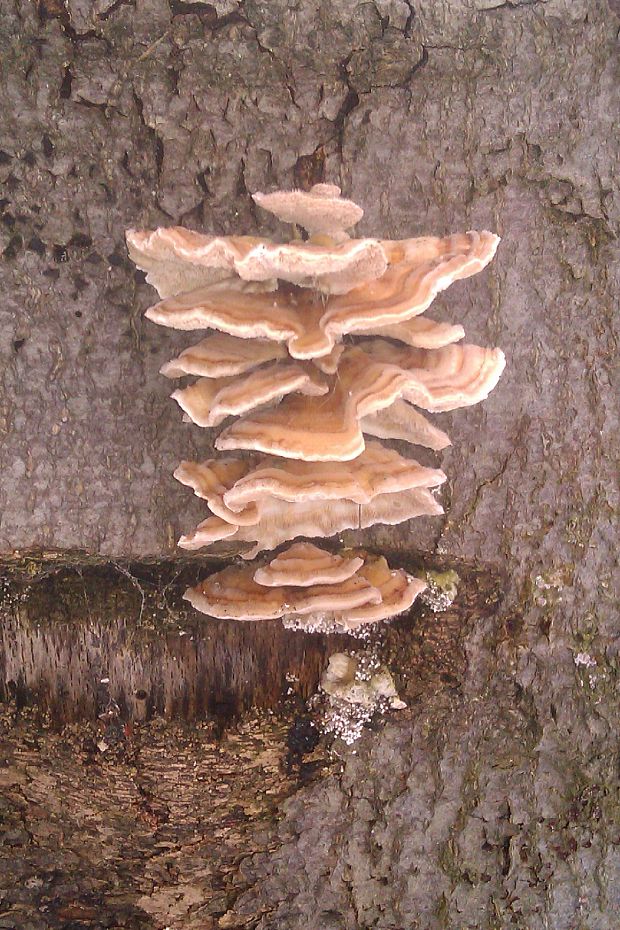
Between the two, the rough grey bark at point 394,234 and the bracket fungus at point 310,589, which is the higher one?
the rough grey bark at point 394,234

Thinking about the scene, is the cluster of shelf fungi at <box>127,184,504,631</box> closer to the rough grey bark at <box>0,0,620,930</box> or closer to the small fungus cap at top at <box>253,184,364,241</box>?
the small fungus cap at top at <box>253,184,364,241</box>

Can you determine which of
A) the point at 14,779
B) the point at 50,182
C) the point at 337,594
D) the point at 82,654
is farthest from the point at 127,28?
the point at 14,779

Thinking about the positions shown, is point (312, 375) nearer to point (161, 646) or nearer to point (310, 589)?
point (310, 589)

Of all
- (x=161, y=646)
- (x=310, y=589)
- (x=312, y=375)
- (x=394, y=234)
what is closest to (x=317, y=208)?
(x=312, y=375)

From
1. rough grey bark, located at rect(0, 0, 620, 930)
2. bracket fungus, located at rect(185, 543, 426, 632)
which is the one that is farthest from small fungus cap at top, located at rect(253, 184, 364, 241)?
bracket fungus, located at rect(185, 543, 426, 632)

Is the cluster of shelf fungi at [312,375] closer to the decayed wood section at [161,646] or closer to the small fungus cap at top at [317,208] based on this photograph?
the small fungus cap at top at [317,208]

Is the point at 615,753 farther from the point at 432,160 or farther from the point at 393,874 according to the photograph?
the point at 432,160

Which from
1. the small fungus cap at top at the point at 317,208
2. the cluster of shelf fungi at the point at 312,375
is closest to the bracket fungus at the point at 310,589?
the cluster of shelf fungi at the point at 312,375
